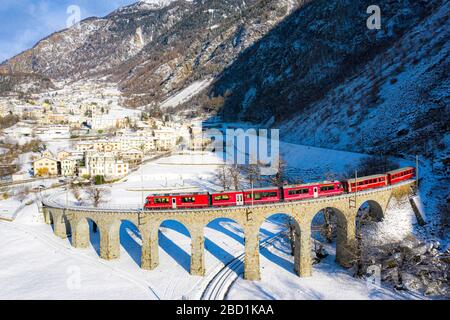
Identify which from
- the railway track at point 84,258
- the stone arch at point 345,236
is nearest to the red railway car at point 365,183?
the stone arch at point 345,236

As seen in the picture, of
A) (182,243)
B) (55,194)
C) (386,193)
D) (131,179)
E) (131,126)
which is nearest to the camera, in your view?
(386,193)

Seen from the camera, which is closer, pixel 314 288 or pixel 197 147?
pixel 314 288

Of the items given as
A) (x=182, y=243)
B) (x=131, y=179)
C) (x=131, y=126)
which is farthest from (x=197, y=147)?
(x=182, y=243)

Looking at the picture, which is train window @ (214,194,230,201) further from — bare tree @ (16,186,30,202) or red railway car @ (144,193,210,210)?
bare tree @ (16,186,30,202)

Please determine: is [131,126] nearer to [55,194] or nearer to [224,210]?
[55,194]

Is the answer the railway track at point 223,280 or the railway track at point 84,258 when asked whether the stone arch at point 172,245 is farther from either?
the railway track at point 223,280

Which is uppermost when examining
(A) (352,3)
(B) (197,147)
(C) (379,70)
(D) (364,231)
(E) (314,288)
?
(A) (352,3)
